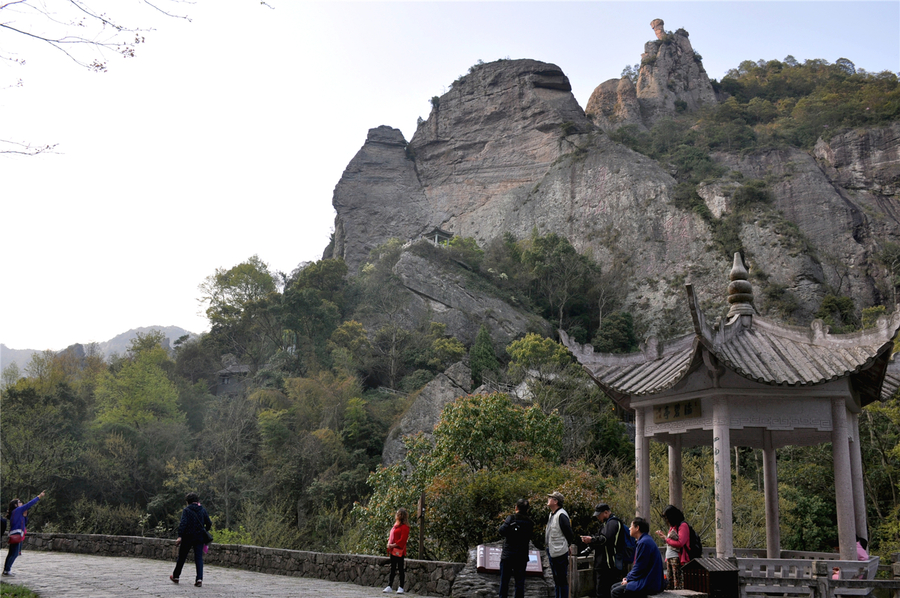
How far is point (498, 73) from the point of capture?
7731cm

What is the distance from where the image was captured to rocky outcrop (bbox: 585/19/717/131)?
80.7 m

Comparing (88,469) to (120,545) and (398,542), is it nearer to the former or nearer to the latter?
(120,545)

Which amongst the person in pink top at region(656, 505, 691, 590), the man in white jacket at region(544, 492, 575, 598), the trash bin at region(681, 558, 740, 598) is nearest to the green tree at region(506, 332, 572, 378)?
the person in pink top at region(656, 505, 691, 590)

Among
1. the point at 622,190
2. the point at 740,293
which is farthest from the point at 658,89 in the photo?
the point at 740,293

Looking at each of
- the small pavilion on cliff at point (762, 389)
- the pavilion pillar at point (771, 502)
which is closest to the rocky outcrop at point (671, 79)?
the pavilion pillar at point (771, 502)

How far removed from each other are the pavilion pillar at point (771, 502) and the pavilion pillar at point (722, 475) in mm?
2306

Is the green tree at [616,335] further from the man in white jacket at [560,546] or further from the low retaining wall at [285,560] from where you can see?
the man in white jacket at [560,546]

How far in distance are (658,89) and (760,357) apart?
79.1 meters

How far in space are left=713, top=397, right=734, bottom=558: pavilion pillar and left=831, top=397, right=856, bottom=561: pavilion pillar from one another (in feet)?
4.96

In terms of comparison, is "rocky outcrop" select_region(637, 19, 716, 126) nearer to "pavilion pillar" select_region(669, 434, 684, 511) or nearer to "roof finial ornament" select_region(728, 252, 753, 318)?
"roof finial ornament" select_region(728, 252, 753, 318)

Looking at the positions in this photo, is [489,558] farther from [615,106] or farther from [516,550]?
[615,106]

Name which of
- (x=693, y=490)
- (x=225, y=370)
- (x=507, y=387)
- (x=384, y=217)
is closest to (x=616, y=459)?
(x=693, y=490)

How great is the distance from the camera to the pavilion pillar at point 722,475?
32.1ft

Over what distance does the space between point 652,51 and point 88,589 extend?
88.7 meters
